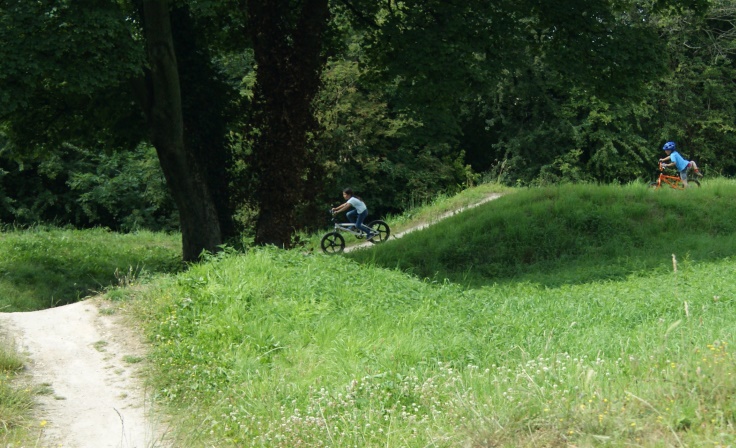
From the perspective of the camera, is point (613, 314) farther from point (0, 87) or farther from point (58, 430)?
point (0, 87)

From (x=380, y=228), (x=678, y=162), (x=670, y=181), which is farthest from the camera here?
(x=380, y=228)

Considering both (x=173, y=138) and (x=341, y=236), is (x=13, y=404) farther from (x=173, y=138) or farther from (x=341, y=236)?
(x=341, y=236)

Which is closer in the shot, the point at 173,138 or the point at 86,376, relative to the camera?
the point at 86,376

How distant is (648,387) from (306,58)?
1130 centimetres

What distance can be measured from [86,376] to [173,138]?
822 centimetres

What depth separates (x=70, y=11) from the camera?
1220 centimetres


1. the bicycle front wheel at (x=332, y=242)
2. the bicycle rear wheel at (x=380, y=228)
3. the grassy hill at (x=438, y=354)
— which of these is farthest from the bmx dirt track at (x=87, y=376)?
the bicycle rear wheel at (x=380, y=228)

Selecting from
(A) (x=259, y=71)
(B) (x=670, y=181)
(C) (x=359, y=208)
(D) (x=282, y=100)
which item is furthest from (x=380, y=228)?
(B) (x=670, y=181)

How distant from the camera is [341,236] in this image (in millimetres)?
19969

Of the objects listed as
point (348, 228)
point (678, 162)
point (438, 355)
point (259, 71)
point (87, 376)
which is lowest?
point (348, 228)

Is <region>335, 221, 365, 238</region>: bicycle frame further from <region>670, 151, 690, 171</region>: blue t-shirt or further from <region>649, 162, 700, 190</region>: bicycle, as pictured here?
<region>670, 151, 690, 171</region>: blue t-shirt

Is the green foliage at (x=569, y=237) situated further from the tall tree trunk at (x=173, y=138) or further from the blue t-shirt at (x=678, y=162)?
the tall tree trunk at (x=173, y=138)

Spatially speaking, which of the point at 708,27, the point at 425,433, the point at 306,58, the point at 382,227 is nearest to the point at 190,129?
the point at 306,58

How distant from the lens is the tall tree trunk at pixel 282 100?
14.8 meters
